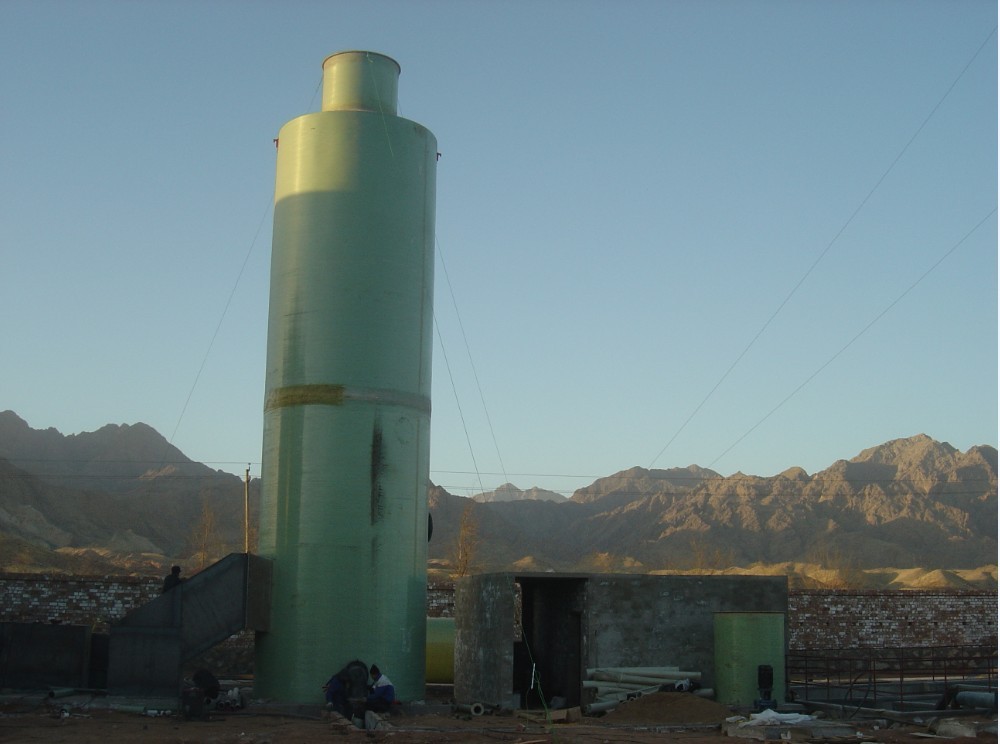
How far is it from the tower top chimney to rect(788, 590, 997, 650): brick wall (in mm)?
17897

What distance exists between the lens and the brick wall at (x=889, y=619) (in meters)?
30.4

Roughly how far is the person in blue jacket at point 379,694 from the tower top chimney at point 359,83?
10.4 metres

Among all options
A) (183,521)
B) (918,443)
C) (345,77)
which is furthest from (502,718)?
(918,443)

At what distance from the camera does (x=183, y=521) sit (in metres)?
104

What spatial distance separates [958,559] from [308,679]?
98.9 meters

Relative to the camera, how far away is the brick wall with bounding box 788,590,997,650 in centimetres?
3041

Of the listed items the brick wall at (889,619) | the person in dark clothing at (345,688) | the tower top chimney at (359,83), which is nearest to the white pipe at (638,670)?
the person in dark clothing at (345,688)

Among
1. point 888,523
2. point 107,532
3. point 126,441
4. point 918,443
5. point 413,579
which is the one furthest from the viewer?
point 918,443

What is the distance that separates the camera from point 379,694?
17984 mm

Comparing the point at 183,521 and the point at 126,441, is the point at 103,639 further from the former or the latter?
the point at 126,441

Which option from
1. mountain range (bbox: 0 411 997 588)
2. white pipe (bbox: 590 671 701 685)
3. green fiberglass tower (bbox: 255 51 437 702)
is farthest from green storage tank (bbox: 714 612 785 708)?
mountain range (bbox: 0 411 997 588)

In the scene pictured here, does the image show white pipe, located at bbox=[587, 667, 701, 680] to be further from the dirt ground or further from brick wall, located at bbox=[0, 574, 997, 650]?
brick wall, located at bbox=[0, 574, 997, 650]

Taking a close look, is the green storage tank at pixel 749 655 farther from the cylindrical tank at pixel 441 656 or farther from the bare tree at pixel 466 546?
the bare tree at pixel 466 546

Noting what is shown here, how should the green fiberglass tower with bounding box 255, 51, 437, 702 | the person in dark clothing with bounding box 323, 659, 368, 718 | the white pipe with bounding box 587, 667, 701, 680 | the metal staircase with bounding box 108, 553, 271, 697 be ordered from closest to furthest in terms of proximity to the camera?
the person in dark clothing with bounding box 323, 659, 368, 718 → the metal staircase with bounding box 108, 553, 271, 697 → the green fiberglass tower with bounding box 255, 51, 437, 702 → the white pipe with bounding box 587, 667, 701, 680
